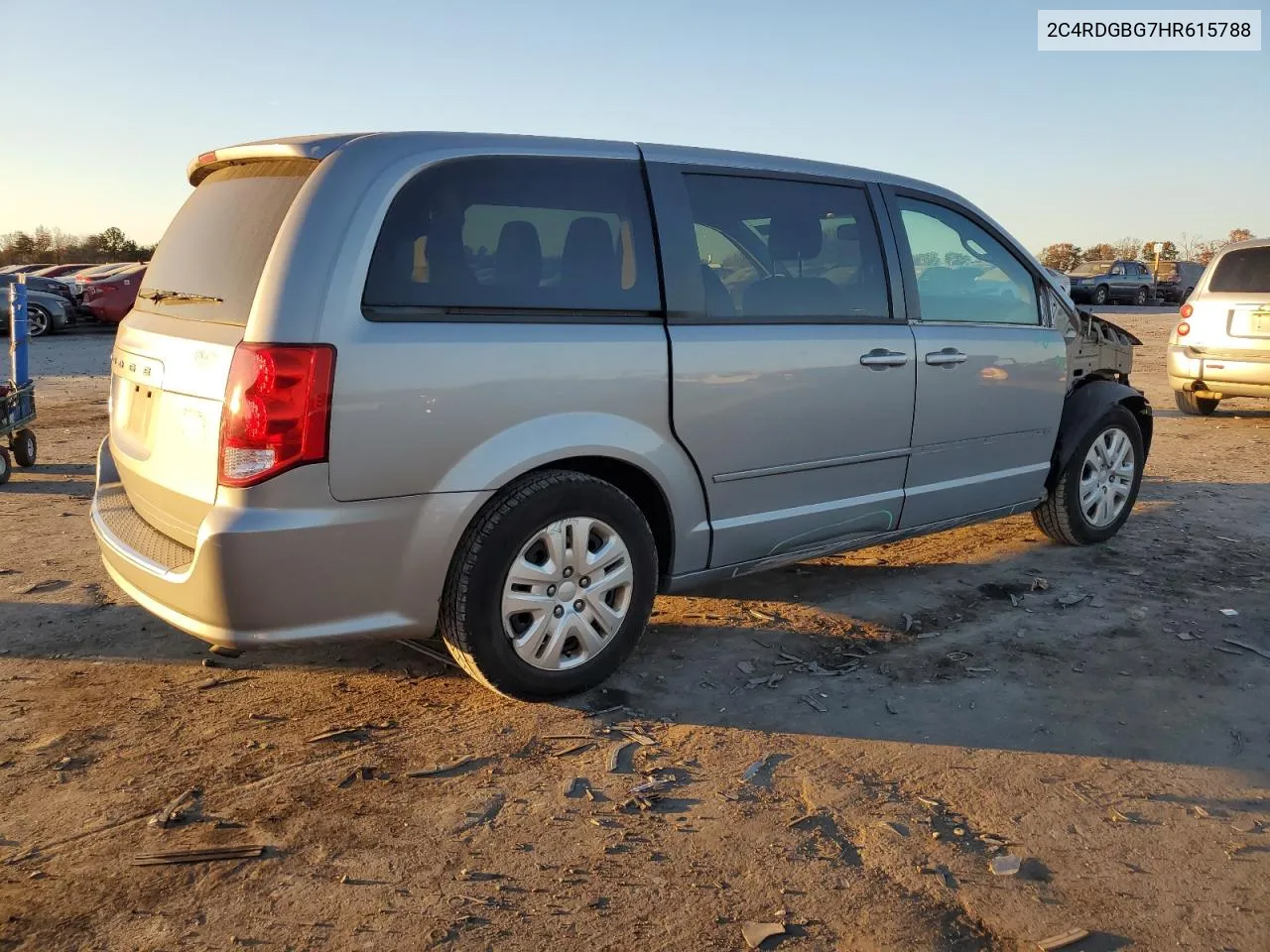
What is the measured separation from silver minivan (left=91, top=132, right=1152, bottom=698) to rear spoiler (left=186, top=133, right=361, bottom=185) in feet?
0.05

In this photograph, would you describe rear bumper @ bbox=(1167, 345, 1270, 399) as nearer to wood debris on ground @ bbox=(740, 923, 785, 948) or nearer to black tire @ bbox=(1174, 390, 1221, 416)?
black tire @ bbox=(1174, 390, 1221, 416)

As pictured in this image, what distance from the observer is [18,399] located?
7.68 metres

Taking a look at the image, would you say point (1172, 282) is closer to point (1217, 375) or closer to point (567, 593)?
point (1217, 375)

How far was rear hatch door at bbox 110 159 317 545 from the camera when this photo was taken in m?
3.09

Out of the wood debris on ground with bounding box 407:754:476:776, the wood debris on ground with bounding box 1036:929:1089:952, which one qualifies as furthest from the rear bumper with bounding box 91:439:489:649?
the wood debris on ground with bounding box 1036:929:1089:952

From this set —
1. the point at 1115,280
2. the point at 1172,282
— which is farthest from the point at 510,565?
the point at 1172,282

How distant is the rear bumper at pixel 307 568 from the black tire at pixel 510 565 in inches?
2.9

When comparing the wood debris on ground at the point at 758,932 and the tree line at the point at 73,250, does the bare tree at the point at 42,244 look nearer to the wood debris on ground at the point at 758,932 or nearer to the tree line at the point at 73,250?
the tree line at the point at 73,250

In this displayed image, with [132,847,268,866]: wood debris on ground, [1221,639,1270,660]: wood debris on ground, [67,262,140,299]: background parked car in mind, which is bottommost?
[132,847,268,866]: wood debris on ground

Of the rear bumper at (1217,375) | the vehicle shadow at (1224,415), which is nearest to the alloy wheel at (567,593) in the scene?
the rear bumper at (1217,375)

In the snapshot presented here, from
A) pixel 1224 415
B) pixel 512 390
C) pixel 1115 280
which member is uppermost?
pixel 1115 280

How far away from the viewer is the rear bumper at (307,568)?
9.77 ft

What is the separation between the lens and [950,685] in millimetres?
3826

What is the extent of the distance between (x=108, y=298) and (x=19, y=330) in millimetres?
15095
